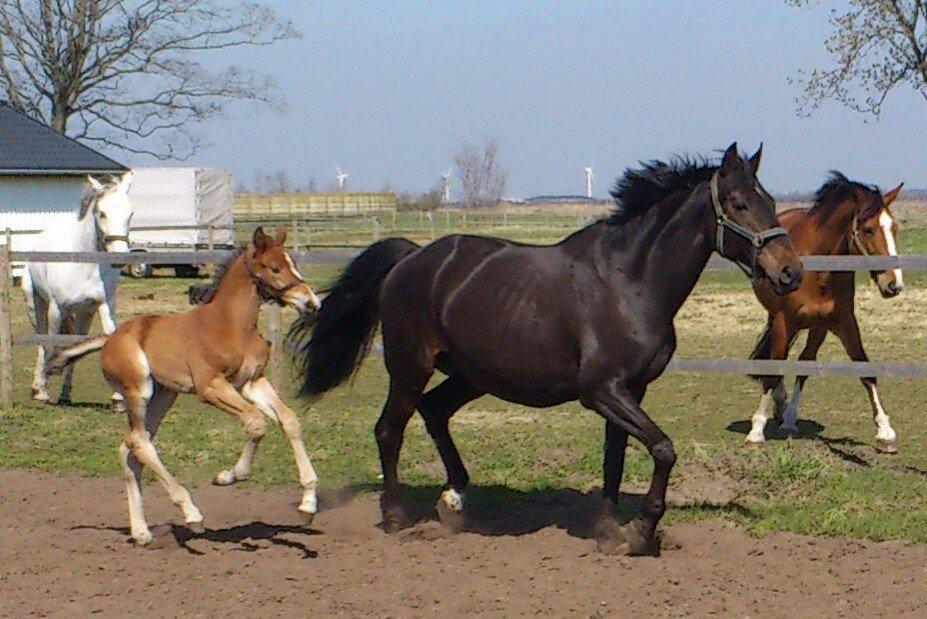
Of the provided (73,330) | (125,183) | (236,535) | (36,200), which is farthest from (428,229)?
(236,535)

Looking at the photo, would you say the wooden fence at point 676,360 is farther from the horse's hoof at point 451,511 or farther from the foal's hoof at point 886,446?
the horse's hoof at point 451,511

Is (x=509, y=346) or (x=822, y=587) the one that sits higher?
(x=509, y=346)

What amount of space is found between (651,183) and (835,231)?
315cm

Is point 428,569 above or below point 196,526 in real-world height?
below

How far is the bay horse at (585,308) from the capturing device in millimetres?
6191

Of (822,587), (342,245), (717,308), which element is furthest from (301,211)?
(822,587)

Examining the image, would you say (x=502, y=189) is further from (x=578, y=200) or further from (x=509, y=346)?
(x=509, y=346)

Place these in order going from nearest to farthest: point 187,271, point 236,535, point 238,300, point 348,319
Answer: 1. point 238,300
2. point 236,535
3. point 348,319
4. point 187,271

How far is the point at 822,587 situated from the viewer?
222 inches

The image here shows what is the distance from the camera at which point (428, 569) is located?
6.05 metres

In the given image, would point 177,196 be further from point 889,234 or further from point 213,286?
point 213,286

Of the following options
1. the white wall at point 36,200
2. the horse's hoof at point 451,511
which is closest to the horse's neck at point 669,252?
the horse's hoof at point 451,511

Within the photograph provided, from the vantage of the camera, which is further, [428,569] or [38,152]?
[38,152]

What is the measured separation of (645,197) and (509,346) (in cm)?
103
